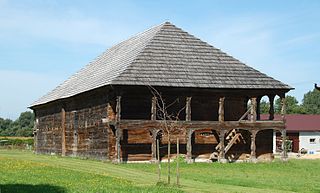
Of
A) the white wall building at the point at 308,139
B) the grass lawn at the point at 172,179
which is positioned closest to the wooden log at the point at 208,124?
the grass lawn at the point at 172,179

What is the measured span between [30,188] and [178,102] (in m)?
19.2

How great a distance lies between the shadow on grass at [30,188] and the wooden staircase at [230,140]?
60.6 feet

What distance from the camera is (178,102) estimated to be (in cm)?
3662

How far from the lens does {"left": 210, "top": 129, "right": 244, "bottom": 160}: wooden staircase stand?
36.5m

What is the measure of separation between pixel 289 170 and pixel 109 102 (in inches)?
433

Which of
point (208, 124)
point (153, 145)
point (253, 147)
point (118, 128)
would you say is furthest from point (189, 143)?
point (118, 128)

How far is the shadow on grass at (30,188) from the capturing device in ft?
57.4

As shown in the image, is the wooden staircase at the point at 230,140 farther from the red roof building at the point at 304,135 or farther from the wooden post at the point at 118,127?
the red roof building at the point at 304,135

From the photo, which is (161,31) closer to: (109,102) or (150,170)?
(109,102)

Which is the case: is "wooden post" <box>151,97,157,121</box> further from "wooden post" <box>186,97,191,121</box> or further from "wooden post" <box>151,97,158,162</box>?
"wooden post" <box>186,97,191,121</box>

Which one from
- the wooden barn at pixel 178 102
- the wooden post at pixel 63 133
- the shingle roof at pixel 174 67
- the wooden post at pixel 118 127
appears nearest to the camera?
the wooden post at pixel 118 127

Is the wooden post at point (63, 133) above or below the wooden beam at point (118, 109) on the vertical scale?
below

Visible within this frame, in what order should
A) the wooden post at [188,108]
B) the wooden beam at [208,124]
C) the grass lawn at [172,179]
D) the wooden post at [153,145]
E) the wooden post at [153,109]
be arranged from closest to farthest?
the grass lawn at [172,179], the wooden beam at [208,124], the wooden post at [153,145], the wooden post at [153,109], the wooden post at [188,108]

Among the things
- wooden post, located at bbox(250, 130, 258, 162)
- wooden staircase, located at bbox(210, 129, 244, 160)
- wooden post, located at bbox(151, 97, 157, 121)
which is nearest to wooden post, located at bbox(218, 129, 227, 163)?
wooden staircase, located at bbox(210, 129, 244, 160)
